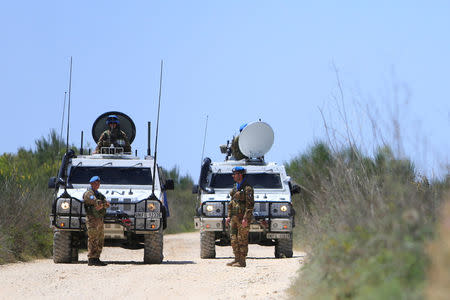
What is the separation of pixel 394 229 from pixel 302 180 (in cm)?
2640

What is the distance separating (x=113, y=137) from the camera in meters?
18.6

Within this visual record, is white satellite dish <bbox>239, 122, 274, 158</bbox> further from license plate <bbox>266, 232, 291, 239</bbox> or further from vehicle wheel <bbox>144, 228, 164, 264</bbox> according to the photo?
vehicle wheel <bbox>144, 228, 164, 264</bbox>

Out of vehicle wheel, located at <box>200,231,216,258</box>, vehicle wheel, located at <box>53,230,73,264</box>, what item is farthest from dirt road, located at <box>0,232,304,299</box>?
vehicle wheel, located at <box>200,231,216,258</box>

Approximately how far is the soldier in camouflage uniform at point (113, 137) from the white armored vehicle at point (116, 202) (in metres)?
0.26

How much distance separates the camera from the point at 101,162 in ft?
56.7

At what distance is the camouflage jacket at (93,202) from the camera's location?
1508 cm

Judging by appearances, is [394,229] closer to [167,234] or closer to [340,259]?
[340,259]

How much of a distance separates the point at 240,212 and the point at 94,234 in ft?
8.64

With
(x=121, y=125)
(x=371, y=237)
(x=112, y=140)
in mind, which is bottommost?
(x=371, y=237)

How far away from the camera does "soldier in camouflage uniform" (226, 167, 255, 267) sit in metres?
14.4

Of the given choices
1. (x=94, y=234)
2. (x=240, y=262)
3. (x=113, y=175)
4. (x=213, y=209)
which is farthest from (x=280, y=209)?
Result: (x=94, y=234)

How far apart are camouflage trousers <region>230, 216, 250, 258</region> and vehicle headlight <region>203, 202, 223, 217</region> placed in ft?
9.94

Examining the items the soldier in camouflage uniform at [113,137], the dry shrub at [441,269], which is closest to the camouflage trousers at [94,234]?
the soldier in camouflage uniform at [113,137]

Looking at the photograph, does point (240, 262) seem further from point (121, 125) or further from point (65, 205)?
point (121, 125)
